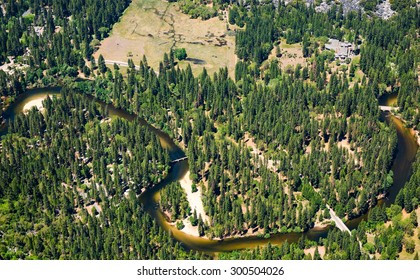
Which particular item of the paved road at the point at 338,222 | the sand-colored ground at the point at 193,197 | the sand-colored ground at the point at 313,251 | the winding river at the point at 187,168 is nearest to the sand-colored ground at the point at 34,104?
the winding river at the point at 187,168

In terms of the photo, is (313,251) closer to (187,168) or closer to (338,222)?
(338,222)

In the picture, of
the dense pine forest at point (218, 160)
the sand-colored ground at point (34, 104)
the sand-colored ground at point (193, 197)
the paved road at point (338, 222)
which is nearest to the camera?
the dense pine forest at point (218, 160)

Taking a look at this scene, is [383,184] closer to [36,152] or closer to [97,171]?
[97,171]

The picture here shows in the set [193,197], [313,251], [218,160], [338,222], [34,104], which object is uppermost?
[218,160]

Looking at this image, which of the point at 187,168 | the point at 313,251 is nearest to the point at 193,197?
the point at 187,168

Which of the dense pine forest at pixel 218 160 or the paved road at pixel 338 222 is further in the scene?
the paved road at pixel 338 222

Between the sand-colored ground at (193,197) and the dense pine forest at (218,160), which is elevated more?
the dense pine forest at (218,160)

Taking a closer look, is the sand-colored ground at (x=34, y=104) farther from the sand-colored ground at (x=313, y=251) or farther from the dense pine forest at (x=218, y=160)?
the sand-colored ground at (x=313, y=251)

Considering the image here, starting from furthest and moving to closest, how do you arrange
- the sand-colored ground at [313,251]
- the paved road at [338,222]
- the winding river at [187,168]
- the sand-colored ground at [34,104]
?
the sand-colored ground at [34,104] → the paved road at [338,222] → the winding river at [187,168] → the sand-colored ground at [313,251]
